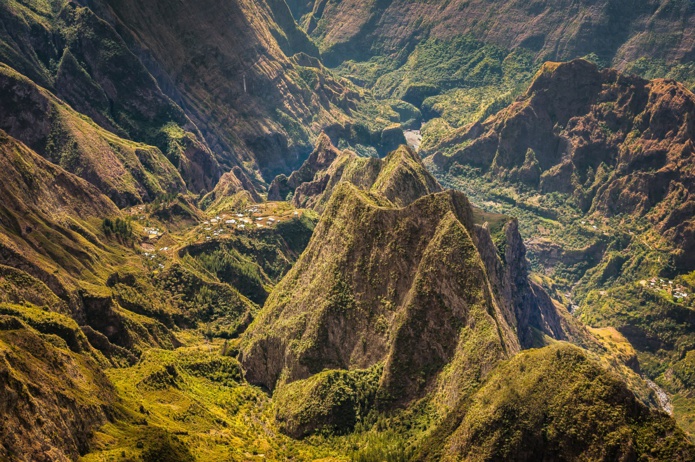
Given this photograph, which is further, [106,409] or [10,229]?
[10,229]

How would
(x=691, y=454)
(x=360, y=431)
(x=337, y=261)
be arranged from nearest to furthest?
(x=691, y=454) < (x=360, y=431) < (x=337, y=261)

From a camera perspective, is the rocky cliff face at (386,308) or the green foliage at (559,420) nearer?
the green foliage at (559,420)

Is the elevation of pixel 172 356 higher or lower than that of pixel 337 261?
lower

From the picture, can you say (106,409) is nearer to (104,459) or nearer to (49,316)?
(104,459)

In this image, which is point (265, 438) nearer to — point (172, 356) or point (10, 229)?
point (172, 356)

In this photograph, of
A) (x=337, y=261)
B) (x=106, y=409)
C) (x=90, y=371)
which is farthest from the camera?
(x=337, y=261)

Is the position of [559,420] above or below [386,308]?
above

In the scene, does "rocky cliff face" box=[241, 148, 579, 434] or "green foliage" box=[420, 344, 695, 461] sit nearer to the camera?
"green foliage" box=[420, 344, 695, 461]

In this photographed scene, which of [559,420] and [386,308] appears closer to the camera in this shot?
[559,420]

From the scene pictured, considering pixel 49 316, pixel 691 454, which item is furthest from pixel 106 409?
pixel 691 454

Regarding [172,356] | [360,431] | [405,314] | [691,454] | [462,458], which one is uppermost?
[691,454]
